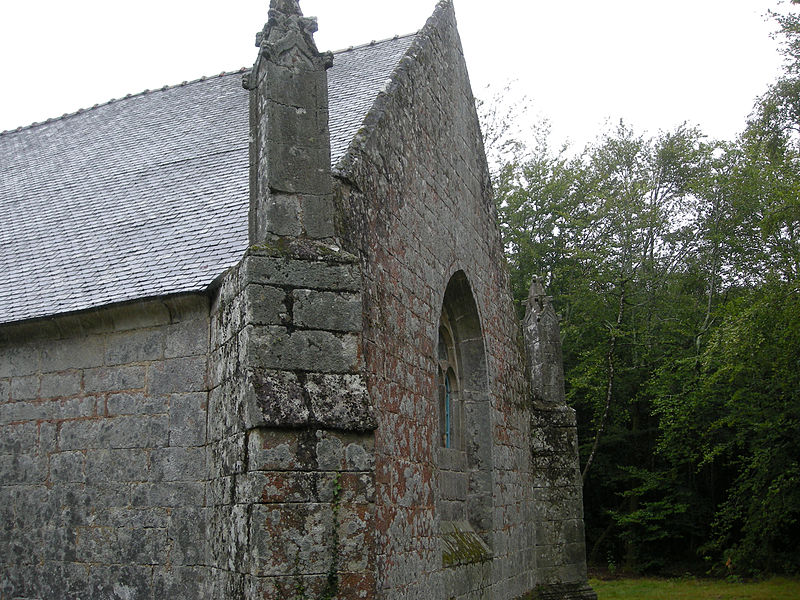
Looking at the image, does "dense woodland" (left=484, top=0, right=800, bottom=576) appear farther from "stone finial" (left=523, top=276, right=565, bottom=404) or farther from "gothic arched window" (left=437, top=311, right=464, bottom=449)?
"gothic arched window" (left=437, top=311, right=464, bottom=449)

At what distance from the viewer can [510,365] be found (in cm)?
1048

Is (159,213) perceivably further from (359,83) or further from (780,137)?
(780,137)

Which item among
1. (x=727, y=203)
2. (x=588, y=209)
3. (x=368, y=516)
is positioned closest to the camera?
(x=368, y=516)

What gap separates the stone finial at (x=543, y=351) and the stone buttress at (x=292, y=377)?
673 centimetres

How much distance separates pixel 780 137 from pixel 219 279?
1691 centimetres

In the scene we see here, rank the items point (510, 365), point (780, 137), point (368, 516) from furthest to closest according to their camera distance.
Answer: point (780, 137)
point (510, 365)
point (368, 516)

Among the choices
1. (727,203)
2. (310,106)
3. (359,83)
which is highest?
(727,203)

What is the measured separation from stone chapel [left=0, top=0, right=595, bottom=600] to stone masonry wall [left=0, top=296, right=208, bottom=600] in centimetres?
2

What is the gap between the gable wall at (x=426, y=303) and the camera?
6.39 meters

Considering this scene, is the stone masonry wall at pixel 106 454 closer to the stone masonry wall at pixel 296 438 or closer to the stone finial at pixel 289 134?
the stone masonry wall at pixel 296 438

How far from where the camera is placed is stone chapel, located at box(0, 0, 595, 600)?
461cm

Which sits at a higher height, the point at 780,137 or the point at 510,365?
the point at 780,137

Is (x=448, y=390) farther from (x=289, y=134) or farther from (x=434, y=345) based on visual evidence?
(x=289, y=134)

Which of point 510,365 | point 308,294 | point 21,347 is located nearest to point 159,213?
point 21,347
